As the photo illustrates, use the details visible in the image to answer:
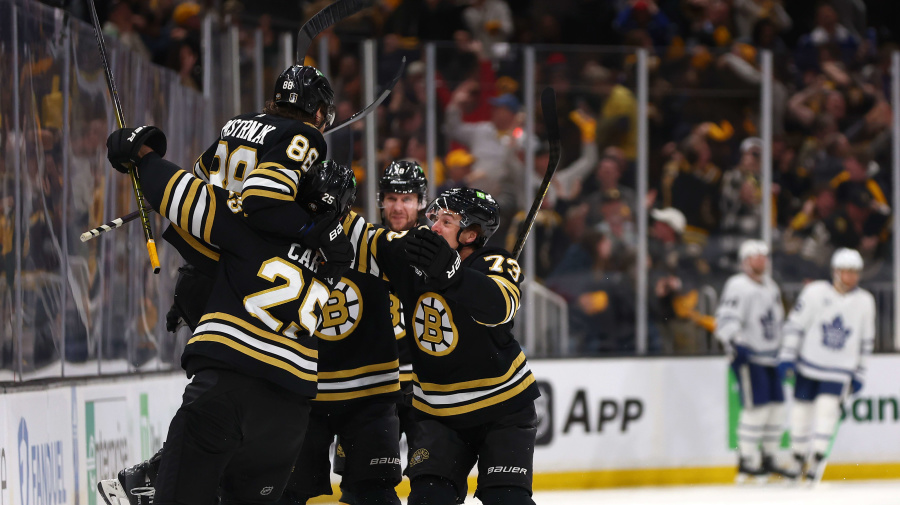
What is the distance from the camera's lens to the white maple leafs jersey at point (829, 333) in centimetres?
775

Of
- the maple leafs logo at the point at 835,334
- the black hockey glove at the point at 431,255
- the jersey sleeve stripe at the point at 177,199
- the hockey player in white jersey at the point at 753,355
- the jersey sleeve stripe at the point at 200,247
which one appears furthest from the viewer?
the maple leafs logo at the point at 835,334

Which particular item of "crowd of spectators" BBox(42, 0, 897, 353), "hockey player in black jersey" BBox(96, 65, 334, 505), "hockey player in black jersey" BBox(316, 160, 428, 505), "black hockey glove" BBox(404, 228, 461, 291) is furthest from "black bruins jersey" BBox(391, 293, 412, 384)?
"crowd of spectators" BBox(42, 0, 897, 353)

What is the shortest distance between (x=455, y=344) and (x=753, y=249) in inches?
188

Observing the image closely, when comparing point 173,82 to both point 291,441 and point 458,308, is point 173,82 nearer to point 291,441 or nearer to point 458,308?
point 458,308

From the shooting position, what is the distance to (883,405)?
7855 mm

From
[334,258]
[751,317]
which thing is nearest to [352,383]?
[334,258]

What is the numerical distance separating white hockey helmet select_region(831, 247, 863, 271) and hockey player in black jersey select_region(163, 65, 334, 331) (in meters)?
5.64

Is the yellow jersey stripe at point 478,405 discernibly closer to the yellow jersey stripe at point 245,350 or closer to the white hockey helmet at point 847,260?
the yellow jersey stripe at point 245,350

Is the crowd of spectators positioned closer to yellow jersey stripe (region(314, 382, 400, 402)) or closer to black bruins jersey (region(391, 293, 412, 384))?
black bruins jersey (region(391, 293, 412, 384))

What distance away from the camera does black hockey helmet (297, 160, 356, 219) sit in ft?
9.02

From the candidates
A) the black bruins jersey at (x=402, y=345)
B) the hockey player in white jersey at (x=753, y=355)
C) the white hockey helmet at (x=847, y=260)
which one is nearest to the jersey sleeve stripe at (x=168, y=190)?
the black bruins jersey at (x=402, y=345)

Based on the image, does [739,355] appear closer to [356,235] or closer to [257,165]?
[356,235]

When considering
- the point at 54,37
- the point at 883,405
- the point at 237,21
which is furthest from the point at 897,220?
the point at 54,37

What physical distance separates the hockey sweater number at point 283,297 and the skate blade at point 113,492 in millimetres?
857
